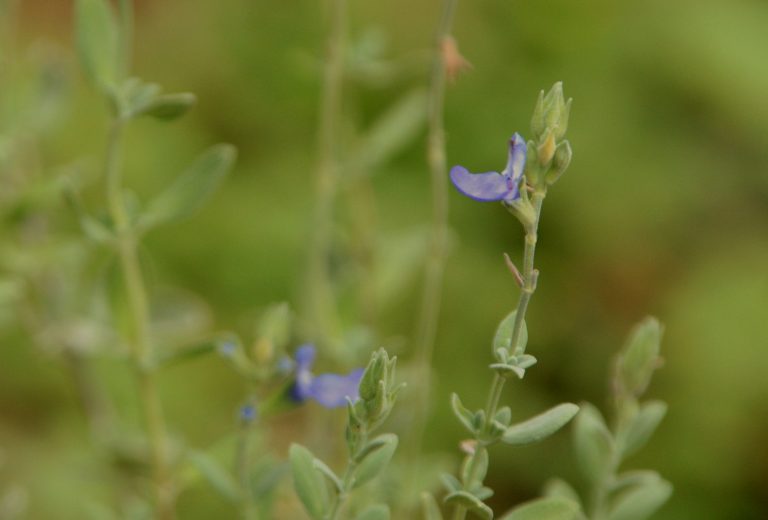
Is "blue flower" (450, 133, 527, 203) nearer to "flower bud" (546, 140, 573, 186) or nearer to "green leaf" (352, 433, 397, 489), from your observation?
"flower bud" (546, 140, 573, 186)

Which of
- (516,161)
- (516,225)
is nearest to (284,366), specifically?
(516,161)

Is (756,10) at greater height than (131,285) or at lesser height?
greater

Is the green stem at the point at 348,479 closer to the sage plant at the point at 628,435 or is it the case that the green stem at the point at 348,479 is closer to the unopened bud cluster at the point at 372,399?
the unopened bud cluster at the point at 372,399

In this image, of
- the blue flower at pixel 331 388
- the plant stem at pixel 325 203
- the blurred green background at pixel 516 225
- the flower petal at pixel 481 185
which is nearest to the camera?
the flower petal at pixel 481 185

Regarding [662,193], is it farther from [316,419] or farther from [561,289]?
[316,419]

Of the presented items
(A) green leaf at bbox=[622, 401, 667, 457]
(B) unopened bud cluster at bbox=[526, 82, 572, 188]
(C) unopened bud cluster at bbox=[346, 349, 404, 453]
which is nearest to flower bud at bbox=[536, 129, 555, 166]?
(B) unopened bud cluster at bbox=[526, 82, 572, 188]

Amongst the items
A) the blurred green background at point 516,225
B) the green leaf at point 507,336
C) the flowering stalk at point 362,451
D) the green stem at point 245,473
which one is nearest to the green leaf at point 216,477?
the green stem at point 245,473

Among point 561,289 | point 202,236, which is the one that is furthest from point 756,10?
point 202,236
